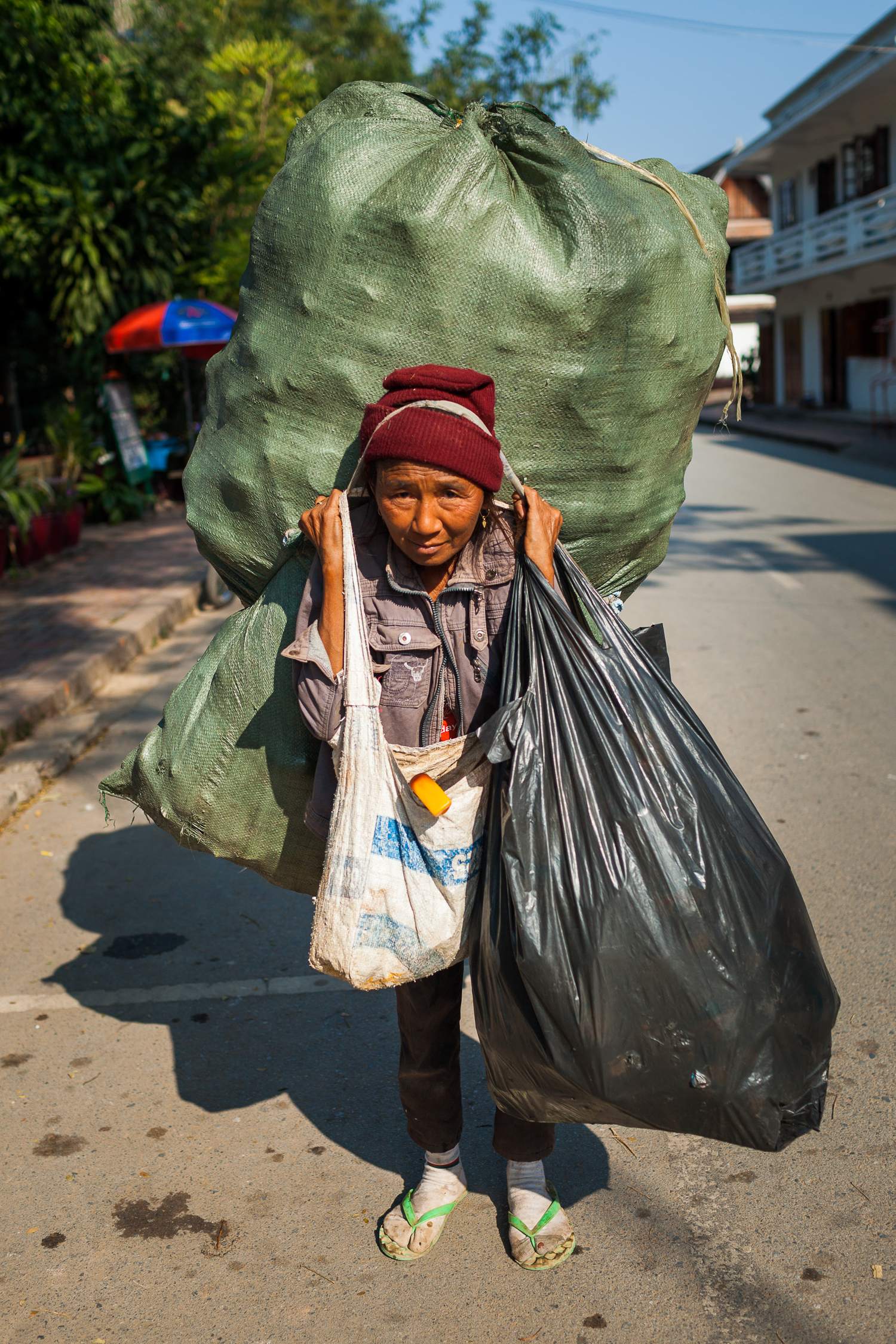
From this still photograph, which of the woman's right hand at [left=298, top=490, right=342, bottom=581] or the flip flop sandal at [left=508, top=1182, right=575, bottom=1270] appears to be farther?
the flip flop sandal at [left=508, top=1182, right=575, bottom=1270]

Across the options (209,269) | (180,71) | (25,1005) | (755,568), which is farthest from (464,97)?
(25,1005)

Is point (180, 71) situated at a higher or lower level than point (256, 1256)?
higher

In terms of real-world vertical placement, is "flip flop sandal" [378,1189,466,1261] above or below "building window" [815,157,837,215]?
below

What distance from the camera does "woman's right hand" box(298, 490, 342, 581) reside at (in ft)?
6.07

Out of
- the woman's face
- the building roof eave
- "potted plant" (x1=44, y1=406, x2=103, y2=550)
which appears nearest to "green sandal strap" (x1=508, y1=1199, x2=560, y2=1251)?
the woman's face

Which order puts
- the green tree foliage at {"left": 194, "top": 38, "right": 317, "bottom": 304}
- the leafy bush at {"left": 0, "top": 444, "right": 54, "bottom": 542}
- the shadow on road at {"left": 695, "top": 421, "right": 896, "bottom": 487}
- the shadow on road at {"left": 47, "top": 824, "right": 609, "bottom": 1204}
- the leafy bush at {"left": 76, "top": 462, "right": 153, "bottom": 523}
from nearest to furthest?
the shadow on road at {"left": 47, "top": 824, "right": 609, "bottom": 1204}, the leafy bush at {"left": 0, "top": 444, "right": 54, "bottom": 542}, the leafy bush at {"left": 76, "top": 462, "right": 153, "bottom": 523}, the green tree foliage at {"left": 194, "top": 38, "right": 317, "bottom": 304}, the shadow on road at {"left": 695, "top": 421, "right": 896, "bottom": 487}

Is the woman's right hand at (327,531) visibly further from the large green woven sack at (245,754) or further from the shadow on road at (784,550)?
the shadow on road at (784,550)

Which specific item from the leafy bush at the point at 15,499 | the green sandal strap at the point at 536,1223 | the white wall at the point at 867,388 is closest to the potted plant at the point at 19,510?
the leafy bush at the point at 15,499

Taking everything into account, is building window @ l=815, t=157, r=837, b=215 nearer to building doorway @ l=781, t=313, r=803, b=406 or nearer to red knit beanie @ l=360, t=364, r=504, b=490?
building doorway @ l=781, t=313, r=803, b=406

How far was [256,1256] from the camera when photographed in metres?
2.21

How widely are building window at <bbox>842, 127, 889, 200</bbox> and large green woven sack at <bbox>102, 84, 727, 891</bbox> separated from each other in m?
25.9

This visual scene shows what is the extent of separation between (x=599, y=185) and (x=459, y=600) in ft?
2.52

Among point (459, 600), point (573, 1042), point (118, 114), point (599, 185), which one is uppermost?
point (118, 114)

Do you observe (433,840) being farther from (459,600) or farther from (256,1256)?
(256,1256)
